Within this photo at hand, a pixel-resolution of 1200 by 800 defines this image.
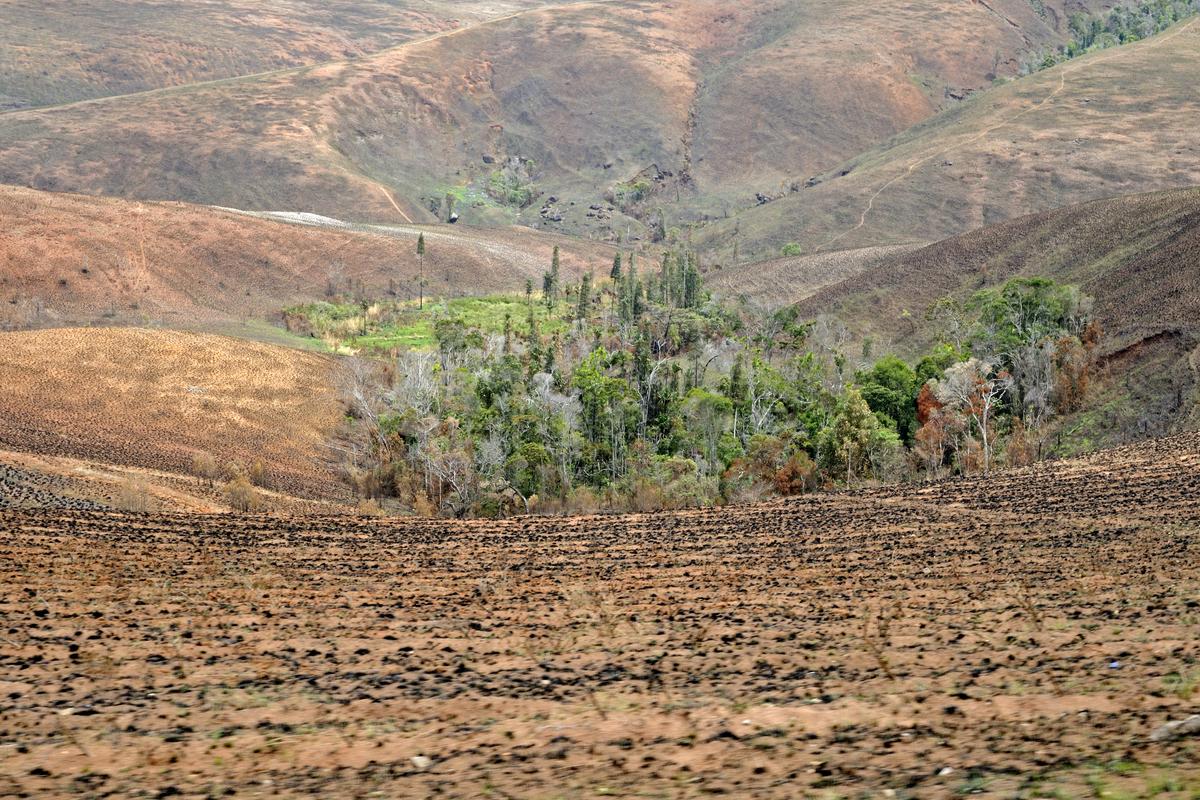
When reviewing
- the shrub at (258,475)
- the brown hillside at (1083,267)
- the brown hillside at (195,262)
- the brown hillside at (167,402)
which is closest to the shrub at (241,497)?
the shrub at (258,475)

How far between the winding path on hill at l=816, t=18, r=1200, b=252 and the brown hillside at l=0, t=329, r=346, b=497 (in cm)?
6483

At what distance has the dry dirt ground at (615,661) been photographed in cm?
984

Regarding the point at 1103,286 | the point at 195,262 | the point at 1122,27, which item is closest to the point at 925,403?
the point at 1103,286

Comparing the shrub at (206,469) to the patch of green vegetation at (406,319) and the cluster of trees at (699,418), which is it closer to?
the cluster of trees at (699,418)

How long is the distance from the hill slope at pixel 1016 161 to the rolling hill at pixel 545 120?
21.6 meters

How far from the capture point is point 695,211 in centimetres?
15162

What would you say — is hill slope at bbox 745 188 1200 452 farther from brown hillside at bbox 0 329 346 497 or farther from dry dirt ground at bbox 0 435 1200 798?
brown hillside at bbox 0 329 346 497

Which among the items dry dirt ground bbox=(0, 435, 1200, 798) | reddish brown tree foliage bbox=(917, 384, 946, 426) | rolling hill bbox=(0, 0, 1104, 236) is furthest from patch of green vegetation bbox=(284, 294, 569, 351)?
dry dirt ground bbox=(0, 435, 1200, 798)

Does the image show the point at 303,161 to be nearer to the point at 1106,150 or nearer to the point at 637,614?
the point at 1106,150

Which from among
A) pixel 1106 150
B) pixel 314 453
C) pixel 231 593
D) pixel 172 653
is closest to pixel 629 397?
pixel 314 453

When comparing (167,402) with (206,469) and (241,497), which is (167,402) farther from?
(241,497)

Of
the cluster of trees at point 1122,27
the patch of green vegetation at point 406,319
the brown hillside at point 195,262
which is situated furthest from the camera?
the cluster of trees at point 1122,27

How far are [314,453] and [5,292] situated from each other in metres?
39.2

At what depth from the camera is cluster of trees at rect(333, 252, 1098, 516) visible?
1663 inches
